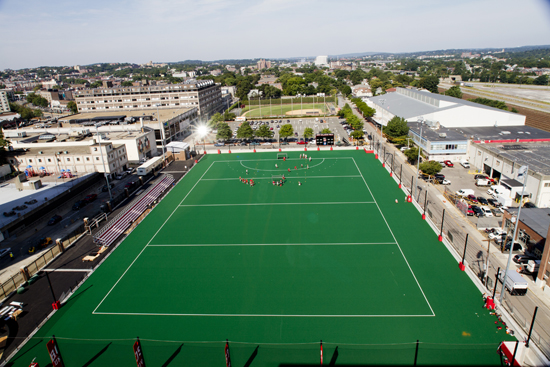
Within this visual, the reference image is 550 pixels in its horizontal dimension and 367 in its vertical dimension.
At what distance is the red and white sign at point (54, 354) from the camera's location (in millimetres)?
16275

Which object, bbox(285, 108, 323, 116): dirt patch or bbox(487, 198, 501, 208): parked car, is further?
bbox(285, 108, 323, 116): dirt patch

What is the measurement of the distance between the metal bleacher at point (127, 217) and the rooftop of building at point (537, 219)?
36010 millimetres

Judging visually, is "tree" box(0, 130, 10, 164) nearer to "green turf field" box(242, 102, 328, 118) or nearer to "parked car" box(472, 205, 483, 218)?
"green turf field" box(242, 102, 328, 118)

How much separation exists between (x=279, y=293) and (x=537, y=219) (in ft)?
74.0

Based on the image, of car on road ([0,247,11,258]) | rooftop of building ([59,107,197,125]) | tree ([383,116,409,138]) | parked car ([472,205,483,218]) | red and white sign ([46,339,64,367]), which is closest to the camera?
red and white sign ([46,339,64,367])

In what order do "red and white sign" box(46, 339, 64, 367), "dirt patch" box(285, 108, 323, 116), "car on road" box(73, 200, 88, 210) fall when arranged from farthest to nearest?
"dirt patch" box(285, 108, 323, 116) → "car on road" box(73, 200, 88, 210) → "red and white sign" box(46, 339, 64, 367)

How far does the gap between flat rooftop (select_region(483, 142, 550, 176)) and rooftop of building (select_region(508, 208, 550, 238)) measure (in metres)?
7.40

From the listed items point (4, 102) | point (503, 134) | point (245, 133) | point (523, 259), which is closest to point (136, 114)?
point (245, 133)

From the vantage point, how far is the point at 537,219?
2719cm

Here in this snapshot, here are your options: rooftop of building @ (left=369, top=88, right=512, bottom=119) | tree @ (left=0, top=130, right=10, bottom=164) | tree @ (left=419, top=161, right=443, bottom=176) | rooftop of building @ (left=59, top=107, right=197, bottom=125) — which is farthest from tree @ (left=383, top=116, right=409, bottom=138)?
tree @ (left=0, top=130, right=10, bottom=164)

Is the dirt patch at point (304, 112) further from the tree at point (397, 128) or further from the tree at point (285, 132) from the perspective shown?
the tree at point (397, 128)

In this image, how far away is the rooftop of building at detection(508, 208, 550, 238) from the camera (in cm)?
2558

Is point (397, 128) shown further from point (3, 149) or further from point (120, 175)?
point (3, 149)

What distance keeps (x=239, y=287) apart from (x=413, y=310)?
11702 millimetres
